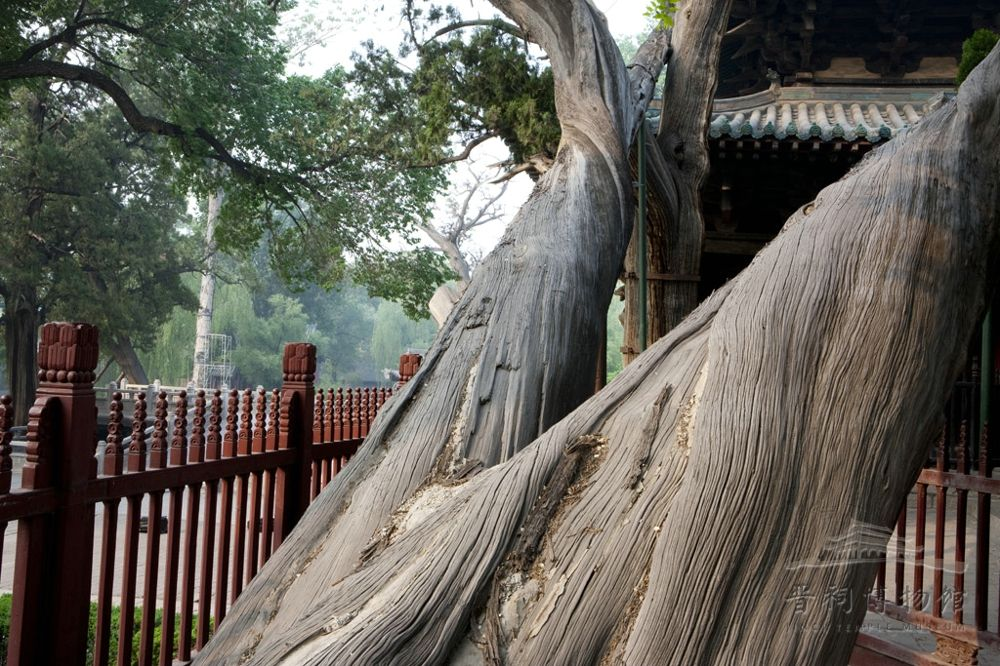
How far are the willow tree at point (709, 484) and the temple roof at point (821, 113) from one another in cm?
358

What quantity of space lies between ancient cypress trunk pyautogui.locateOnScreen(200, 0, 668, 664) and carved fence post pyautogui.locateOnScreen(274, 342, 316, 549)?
1219 millimetres

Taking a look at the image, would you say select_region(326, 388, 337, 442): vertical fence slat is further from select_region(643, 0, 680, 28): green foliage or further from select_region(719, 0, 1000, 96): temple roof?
select_region(719, 0, 1000, 96): temple roof

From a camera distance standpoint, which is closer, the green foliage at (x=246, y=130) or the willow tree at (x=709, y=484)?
the willow tree at (x=709, y=484)

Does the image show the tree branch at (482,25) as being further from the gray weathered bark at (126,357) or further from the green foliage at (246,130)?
the gray weathered bark at (126,357)

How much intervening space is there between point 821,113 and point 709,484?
6.03 m

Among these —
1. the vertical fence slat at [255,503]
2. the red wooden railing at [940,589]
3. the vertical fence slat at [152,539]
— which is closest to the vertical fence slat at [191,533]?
the vertical fence slat at [152,539]

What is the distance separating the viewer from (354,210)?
14.0 meters

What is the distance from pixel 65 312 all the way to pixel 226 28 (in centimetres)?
764

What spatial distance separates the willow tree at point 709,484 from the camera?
1390 millimetres

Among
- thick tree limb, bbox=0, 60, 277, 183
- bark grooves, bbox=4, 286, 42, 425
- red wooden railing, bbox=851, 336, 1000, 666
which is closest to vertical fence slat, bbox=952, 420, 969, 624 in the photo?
red wooden railing, bbox=851, 336, 1000, 666

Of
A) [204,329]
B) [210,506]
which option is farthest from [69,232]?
[210,506]

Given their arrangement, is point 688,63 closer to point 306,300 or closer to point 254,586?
point 254,586

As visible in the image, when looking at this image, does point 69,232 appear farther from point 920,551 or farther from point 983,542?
point 983,542

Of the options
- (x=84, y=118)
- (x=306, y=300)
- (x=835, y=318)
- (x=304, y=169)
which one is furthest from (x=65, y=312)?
(x=306, y=300)
